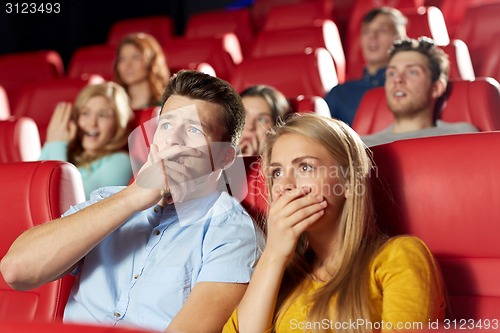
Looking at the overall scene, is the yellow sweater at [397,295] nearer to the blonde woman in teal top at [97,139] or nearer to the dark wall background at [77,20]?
the blonde woman in teal top at [97,139]

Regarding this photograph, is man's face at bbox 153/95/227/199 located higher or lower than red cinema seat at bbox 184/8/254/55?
lower

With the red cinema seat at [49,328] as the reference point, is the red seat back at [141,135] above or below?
below

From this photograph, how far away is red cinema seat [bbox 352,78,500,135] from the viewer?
203 centimetres

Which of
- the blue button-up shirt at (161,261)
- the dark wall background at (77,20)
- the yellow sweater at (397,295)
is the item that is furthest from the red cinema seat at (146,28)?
the yellow sweater at (397,295)

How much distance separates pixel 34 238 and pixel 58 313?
0.46 ft

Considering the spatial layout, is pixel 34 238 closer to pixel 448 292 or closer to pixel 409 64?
pixel 448 292

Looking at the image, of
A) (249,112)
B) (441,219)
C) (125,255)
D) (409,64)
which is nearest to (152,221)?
(125,255)

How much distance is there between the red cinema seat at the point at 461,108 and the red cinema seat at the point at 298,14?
5.18 ft

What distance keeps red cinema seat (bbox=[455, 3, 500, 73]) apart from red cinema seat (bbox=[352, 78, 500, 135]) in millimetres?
967

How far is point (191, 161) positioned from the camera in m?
1.14

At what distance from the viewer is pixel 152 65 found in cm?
288

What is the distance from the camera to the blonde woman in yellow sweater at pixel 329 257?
3.14ft

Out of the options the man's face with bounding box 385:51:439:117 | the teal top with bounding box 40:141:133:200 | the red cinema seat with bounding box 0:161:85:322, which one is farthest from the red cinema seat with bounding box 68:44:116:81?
the red cinema seat with bounding box 0:161:85:322

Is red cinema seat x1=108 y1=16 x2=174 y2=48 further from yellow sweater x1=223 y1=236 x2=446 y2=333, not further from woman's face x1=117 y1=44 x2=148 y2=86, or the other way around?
yellow sweater x1=223 y1=236 x2=446 y2=333
